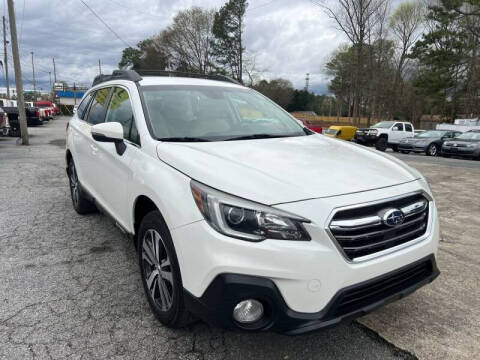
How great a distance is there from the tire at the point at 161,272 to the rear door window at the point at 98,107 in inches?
72.4

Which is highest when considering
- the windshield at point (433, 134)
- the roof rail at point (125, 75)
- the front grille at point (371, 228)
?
the roof rail at point (125, 75)

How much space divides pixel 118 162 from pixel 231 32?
4421 cm

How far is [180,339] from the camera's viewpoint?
238 centimetres

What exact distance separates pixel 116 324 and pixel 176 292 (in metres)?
0.72

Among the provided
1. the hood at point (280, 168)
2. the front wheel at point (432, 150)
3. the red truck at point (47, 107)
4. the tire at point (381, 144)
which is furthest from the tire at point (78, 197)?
the red truck at point (47, 107)

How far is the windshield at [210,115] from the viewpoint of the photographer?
2875 millimetres

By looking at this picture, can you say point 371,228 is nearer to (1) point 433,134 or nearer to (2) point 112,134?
(2) point 112,134

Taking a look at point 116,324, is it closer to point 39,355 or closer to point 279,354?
point 39,355

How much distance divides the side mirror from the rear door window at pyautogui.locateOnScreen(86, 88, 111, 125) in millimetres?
950

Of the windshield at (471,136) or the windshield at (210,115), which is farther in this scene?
the windshield at (471,136)

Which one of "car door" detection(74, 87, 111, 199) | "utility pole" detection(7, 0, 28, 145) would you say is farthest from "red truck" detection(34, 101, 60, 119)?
"car door" detection(74, 87, 111, 199)

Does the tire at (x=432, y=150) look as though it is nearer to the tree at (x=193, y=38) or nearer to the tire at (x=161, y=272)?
the tire at (x=161, y=272)

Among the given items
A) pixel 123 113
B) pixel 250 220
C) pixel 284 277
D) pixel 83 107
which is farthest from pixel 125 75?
pixel 284 277

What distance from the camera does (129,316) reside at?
2.65 m
